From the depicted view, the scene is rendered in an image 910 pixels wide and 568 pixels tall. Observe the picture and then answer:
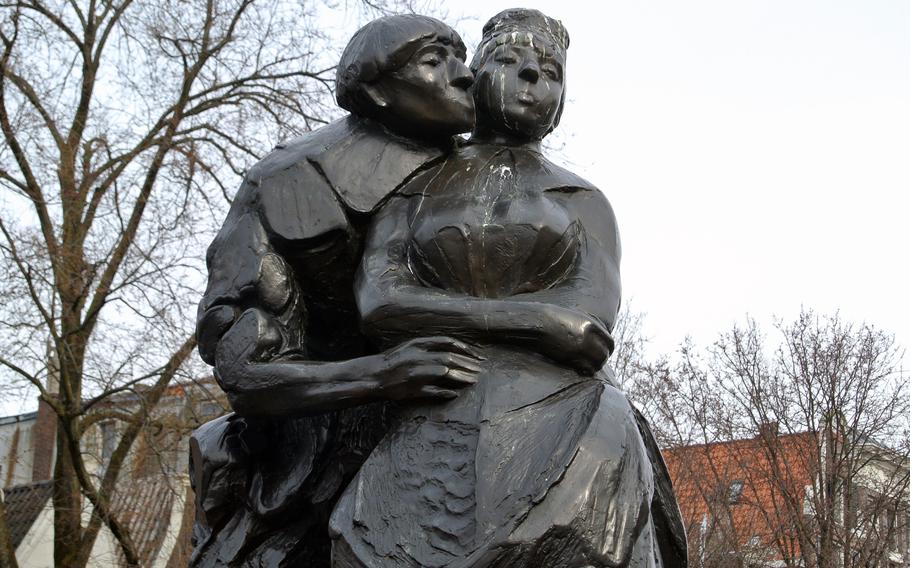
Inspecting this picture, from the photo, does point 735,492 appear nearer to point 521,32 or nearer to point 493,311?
point 521,32

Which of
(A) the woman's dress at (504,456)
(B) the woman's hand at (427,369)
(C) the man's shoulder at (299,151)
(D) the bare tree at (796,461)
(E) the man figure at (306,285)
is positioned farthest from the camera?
(D) the bare tree at (796,461)

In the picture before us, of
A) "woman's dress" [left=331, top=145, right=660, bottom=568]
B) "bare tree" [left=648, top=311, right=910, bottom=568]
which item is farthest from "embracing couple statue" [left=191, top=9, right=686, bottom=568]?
"bare tree" [left=648, top=311, right=910, bottom=568]

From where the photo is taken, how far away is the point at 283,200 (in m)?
3.47

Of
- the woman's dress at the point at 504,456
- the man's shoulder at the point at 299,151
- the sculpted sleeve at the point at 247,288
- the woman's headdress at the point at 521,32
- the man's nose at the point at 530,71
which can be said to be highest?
the woman's headdress at the point at 521,32

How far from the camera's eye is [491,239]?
10.8 feet

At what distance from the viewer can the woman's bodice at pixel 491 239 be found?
3297 mm

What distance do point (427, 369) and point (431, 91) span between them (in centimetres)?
84

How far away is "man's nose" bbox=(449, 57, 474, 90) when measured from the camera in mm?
3490

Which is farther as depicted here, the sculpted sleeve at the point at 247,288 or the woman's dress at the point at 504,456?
the sculpted sleeve at the point at 247,288

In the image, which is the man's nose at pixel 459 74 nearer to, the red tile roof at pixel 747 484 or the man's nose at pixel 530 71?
the man's nose at pixel 530 71

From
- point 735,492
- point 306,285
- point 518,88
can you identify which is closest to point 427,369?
point 306,285

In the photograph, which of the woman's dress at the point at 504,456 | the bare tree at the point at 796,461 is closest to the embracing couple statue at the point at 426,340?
the woman's dress at the point at 504,456

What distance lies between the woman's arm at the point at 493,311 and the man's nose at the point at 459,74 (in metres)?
0.45

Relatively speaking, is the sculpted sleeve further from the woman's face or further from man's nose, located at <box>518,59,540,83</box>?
man's nose, located at <box>518,59,540,83</box>
